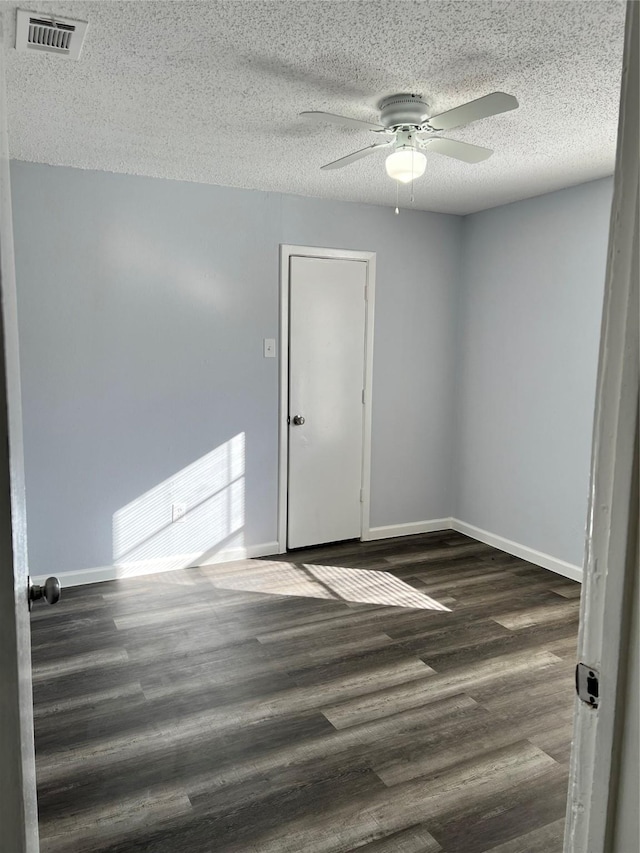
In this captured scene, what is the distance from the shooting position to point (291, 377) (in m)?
4.51

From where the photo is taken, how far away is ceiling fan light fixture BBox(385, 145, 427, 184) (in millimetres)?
2666

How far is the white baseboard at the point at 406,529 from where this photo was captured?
496 cm

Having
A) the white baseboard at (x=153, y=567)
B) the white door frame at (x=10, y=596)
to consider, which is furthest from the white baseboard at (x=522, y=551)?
the white door frame at (x=10, y=596)

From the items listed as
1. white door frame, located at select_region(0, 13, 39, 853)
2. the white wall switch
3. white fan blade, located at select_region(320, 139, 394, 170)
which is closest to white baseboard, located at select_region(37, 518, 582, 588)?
the white wall switch

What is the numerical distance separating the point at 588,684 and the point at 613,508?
0.86 feet

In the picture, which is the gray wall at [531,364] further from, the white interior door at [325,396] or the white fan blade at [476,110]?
the white fan blade at [476,110]

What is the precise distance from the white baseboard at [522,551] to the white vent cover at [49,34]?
3821 millimetres

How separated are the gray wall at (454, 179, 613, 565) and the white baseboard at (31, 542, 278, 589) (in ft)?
5.80

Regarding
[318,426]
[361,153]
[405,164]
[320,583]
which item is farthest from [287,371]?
[405,164]

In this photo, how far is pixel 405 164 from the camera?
8.75ft

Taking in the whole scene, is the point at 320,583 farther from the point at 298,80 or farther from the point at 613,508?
the point at 613,508

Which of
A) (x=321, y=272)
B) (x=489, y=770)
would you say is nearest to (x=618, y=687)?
(x=489, y=770)

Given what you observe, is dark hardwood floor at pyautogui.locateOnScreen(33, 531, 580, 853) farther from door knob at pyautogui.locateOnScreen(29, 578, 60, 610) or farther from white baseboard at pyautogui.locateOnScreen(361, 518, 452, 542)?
door knob at pyautogui.locateOnScreen(29, 578, 60, 610)

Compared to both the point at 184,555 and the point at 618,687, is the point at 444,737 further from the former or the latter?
the point at 184,555
